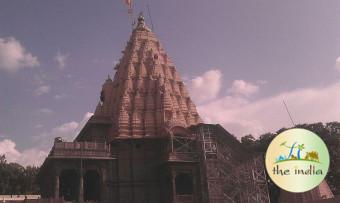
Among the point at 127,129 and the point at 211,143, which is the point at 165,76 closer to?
the point at 127,129

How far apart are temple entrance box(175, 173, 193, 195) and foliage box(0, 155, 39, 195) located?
33.2 meters

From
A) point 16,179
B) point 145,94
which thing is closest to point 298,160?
point 145,94

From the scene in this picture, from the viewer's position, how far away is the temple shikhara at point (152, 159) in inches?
1254

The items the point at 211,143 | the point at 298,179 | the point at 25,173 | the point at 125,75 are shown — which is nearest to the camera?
the point at 298,179

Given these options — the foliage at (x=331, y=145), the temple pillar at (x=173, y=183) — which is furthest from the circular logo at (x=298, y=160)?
the foliage at (x=331, y=145)

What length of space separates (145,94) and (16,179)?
111 ft

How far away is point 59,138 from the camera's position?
31.5 m

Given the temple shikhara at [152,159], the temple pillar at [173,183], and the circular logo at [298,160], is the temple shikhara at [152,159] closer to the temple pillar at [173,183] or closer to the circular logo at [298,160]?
the temple pillar at [173,183]

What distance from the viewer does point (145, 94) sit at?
131 feet

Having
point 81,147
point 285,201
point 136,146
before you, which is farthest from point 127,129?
point 285,201

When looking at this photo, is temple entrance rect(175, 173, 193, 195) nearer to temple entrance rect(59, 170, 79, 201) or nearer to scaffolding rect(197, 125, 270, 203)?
scaffolding rect(197, 125, 270, 203)

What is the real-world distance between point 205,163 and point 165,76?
12326 mm

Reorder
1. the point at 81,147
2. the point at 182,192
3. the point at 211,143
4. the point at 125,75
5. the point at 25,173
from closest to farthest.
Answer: the point at 81,147 → the point at 211,143 → the point at 182,192 → the point at 125,75 → the point at 25,173

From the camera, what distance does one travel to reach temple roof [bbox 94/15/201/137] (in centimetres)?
3703
